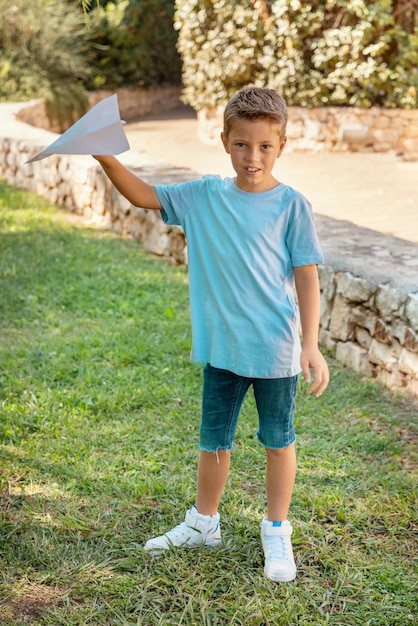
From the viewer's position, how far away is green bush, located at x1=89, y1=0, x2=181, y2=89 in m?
14.3

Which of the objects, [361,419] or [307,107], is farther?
[307,107]

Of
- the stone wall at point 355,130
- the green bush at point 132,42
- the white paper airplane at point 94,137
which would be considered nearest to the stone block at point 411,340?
the white paper airplane at point 94,137

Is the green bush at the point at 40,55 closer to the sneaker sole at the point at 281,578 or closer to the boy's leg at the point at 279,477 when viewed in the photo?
the boy's leg at the point at 279,477

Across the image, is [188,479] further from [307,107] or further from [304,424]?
[307,107]

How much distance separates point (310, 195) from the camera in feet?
25.3

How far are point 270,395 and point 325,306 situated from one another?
2.14m

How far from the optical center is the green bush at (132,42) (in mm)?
14328

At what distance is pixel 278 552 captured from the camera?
2461mm

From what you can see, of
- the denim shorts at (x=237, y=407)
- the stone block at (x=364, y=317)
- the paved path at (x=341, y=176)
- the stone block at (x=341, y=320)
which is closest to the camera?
the denim shorts at (x=237, y=407)

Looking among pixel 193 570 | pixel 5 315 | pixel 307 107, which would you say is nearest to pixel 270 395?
pixel 193 570

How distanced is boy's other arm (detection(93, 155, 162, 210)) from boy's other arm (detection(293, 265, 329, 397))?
48 centimetres

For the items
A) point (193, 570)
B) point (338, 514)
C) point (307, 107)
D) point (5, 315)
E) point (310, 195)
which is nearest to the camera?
point (193, 570)

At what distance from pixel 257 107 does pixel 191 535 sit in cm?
140

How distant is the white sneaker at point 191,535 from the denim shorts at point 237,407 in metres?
0.27
